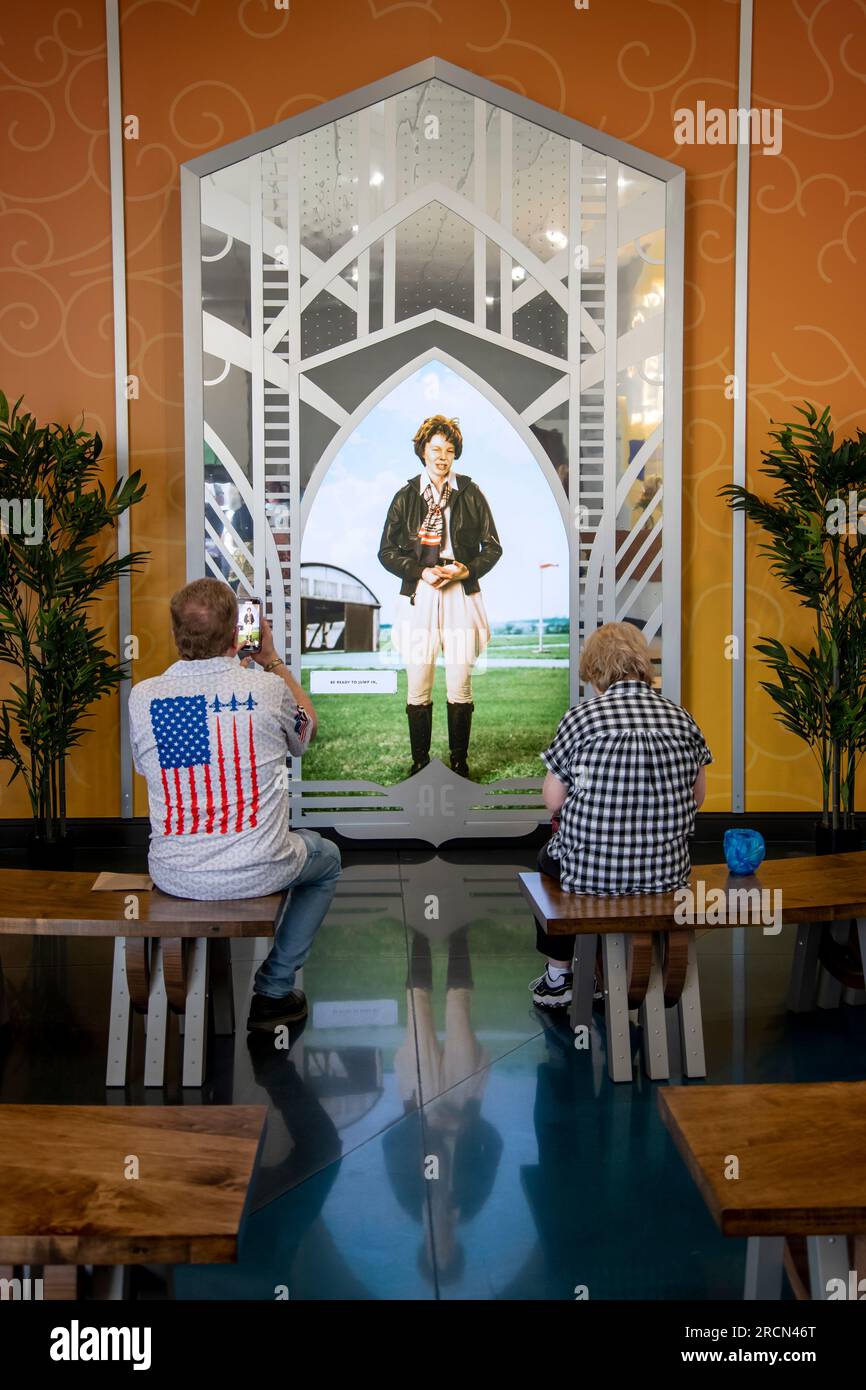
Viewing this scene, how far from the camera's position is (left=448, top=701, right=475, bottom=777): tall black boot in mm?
5914

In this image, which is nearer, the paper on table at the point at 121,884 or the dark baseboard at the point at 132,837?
the paper on table at the point at 121,884

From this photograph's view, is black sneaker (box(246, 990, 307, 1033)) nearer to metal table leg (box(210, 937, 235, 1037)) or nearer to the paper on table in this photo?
metal table leg (box(210, 937, 235, 1037))

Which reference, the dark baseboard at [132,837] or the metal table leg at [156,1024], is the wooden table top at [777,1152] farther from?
the dark baseboard at [132,837]

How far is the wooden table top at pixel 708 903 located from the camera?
3.05m

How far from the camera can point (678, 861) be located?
3256 mm

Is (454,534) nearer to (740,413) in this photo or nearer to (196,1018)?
(740,413)

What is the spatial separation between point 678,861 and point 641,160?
381 cm

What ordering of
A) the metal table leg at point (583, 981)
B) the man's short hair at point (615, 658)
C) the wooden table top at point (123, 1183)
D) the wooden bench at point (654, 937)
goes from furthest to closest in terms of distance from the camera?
the metal table leg at point (583, 981) → the man's short hair at point (615, 658) → the wooden bench at point (654, 937) → the wooden table top at point (123, 1183)

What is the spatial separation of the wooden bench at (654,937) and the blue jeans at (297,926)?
23.5 inches

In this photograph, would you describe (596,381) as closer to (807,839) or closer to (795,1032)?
(807,839)

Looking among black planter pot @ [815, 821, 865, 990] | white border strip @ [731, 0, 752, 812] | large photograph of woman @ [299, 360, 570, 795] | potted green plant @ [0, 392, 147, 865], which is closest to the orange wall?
white border strip @ [731, 0, 752, 812]

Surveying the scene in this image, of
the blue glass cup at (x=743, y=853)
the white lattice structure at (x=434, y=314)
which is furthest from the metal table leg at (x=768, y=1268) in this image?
the white lattice structure at (x=434, y=314)

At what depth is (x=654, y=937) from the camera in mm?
3270

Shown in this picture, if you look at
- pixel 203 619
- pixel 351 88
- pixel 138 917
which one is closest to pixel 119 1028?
pixel 138 917
